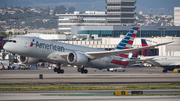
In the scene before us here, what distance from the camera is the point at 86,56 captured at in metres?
56.6

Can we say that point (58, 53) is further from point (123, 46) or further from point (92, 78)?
point (123, 46)

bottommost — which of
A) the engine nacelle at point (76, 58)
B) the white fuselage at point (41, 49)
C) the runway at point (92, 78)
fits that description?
the runway at point (92, 78)

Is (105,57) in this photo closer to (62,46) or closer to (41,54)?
(62,46)

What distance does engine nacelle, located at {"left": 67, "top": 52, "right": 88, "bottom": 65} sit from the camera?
54044 mm

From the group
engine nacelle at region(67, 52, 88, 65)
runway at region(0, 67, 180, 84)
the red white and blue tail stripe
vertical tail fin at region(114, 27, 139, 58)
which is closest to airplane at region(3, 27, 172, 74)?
engine nacelle at region(67, 52, 88, 65)

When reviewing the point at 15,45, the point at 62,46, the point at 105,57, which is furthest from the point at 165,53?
the point at 15,45

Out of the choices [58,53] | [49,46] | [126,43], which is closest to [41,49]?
[49,46]

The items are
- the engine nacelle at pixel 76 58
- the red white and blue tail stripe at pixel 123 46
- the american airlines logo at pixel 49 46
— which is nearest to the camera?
the american airlines logo at pixel 49 46

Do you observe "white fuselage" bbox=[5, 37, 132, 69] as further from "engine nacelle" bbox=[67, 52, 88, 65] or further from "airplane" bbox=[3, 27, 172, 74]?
"engine nacelle" bbox=[67, 52, 88, 65]

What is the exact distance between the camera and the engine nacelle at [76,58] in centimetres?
5404

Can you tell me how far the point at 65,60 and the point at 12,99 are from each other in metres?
26.2

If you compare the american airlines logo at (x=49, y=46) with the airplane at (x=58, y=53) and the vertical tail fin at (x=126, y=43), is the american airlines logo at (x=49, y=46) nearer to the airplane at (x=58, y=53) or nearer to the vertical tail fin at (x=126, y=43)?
the airplane at (x=58, y=53)

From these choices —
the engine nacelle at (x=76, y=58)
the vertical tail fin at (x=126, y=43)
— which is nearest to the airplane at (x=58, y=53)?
the engine nacelle at (x=76, y=58)

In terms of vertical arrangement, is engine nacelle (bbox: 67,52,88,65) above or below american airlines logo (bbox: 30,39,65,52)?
below
